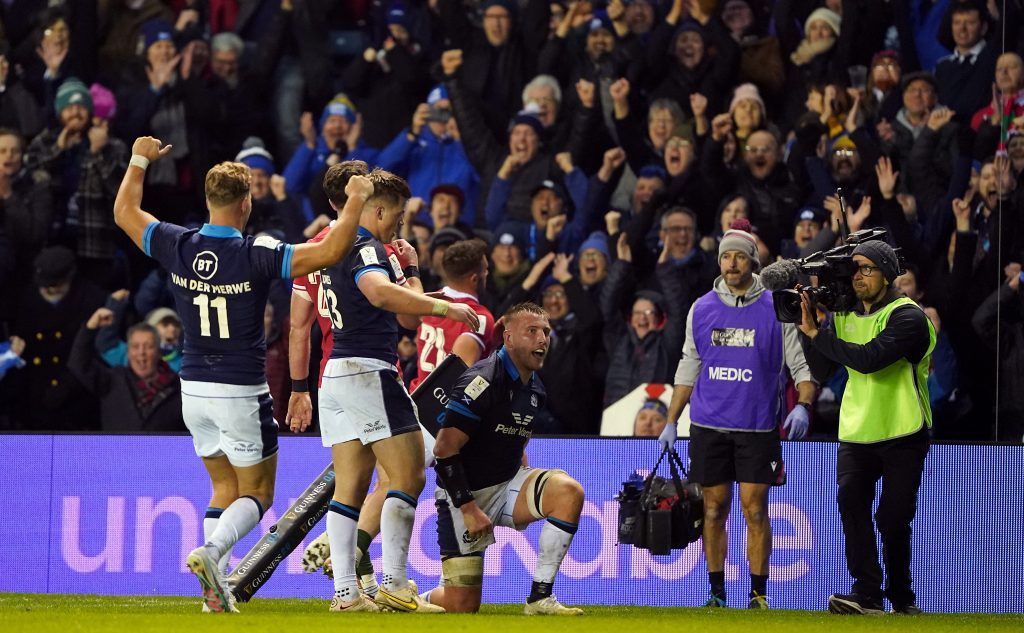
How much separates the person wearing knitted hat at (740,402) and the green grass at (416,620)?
0.53 metres

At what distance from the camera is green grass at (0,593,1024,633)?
538cm

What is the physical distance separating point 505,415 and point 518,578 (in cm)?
244

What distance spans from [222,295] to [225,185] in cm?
47

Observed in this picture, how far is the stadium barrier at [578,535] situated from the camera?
8.34 m

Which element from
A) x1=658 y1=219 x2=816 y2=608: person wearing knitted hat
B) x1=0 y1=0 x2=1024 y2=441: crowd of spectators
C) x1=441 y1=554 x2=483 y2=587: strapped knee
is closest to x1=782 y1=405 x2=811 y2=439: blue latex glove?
x1=658 y1=219 x2=816 y2=608: person wearing knitted hat

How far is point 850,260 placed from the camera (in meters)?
7.03

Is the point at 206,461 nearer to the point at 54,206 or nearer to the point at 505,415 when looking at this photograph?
the point at 505,415

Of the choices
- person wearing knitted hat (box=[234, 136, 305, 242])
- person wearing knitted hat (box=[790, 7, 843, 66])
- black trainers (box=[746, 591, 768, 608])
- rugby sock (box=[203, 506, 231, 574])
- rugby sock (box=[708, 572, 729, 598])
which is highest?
person wearing knitted hat (box=[790, 7, 843, 66])

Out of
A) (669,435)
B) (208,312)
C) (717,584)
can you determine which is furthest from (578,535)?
(208,312)

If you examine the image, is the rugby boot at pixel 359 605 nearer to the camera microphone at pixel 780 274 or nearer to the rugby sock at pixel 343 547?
the rugby sock at pixel 343 547

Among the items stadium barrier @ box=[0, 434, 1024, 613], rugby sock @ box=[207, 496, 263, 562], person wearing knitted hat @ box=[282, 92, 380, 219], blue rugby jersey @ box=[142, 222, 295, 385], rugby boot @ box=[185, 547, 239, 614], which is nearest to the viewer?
rugby boot @ box=[185, 547, 239, 614]

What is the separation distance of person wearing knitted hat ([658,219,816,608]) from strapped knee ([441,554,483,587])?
188 centimetres

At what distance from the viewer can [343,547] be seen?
6219 mm

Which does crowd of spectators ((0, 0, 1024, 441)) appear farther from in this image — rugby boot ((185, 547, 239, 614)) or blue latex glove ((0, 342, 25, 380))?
rugby boot ((185, 547, 239, 614))
